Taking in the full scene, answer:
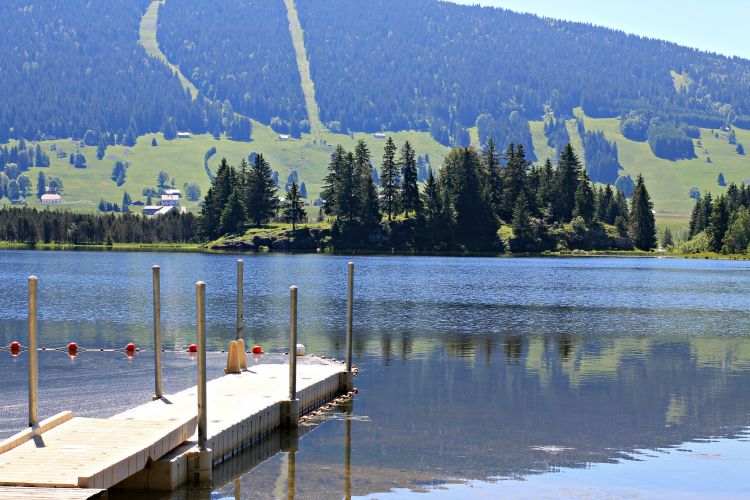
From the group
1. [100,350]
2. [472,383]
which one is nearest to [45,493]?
[472,383]

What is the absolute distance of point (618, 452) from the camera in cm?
3931

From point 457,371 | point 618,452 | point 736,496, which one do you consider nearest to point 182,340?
point 457,371

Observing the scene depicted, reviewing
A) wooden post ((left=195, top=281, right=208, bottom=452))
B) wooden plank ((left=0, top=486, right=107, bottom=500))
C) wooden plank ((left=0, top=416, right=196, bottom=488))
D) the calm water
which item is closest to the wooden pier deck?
wooden plank ((left=0, top=416, right=196, bottom=488))

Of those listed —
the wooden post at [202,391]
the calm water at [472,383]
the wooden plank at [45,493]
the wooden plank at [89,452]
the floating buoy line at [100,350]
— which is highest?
the wooden post at [202,391]

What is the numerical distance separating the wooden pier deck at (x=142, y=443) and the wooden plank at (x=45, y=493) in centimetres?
25

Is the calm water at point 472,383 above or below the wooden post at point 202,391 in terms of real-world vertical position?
below

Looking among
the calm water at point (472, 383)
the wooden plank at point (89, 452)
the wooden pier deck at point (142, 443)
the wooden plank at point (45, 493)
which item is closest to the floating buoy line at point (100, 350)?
the calm water at point (472, 383)

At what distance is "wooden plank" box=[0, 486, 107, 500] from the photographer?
26.7 metres

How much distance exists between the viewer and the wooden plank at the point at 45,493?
87.6 feet

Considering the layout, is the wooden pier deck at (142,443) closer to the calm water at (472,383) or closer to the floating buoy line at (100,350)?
the calm water at (472,383)

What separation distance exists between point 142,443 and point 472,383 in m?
26.1

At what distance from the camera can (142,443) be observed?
31156 mm

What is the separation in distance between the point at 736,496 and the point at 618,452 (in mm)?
6005

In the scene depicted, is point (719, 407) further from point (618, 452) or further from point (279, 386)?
point (279, 386)
